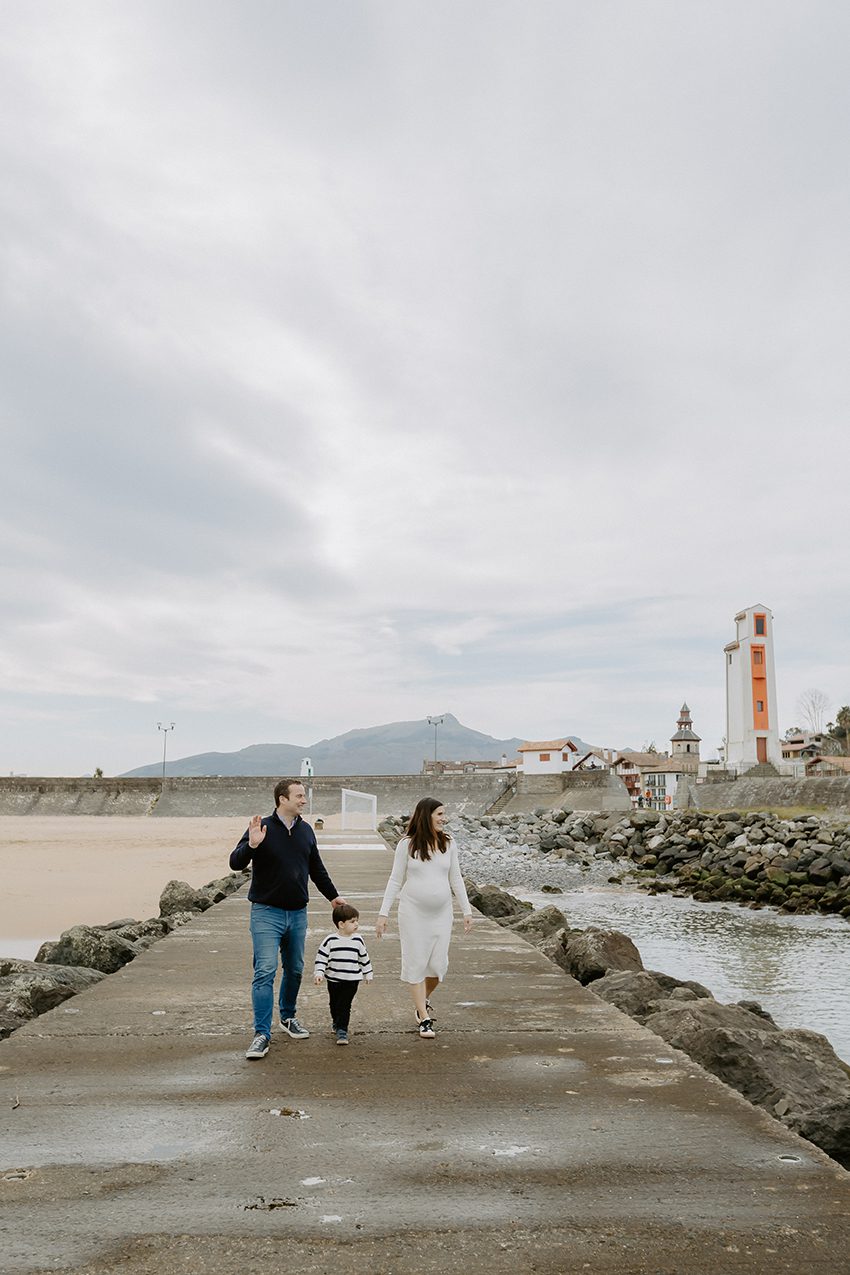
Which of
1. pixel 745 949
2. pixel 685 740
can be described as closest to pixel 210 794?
pixel 745 949

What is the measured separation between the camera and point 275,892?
529 centimetres

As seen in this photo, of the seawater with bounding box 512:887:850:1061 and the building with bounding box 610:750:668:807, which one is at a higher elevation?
the building with bounding box 610:750:668:807

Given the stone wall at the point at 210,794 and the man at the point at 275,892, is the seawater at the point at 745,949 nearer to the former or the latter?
the man at the point at 275,892

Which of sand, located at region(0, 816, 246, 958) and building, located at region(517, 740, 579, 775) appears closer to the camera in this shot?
sand, located at region(0, 816, 246, 958)

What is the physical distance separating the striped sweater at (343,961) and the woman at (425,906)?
207mm

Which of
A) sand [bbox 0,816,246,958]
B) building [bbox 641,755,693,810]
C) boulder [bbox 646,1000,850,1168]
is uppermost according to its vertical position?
building [bbox 641,755,693,810]

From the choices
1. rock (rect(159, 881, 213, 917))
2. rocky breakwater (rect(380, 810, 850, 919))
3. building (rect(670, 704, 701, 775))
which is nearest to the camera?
rock (rect(159, 881, 213, 917))

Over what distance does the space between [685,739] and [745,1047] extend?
4709 inches

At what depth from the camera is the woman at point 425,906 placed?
552 centimetres

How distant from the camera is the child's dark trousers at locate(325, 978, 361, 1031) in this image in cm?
532

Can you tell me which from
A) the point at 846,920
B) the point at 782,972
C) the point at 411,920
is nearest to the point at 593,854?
the point at 846,920

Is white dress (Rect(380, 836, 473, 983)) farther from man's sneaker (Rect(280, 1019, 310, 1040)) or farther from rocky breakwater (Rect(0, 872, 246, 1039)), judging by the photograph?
rocky breakwater (Rect(0, 872, 246, 1039))

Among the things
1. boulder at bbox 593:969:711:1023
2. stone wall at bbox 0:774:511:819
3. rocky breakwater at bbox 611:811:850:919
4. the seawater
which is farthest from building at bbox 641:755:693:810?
boulder at bbox 593:969:711:1023

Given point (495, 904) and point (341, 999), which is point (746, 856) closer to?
point (495, 904)
